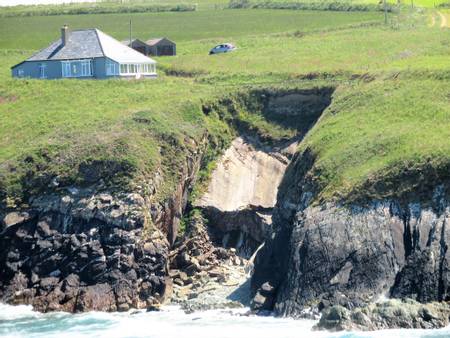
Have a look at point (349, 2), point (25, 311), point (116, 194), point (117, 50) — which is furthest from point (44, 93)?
point (349, 2)

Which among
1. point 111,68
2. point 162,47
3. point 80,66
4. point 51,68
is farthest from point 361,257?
point 162,47

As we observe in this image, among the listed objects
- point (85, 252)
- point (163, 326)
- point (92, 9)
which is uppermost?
point (92, 9)

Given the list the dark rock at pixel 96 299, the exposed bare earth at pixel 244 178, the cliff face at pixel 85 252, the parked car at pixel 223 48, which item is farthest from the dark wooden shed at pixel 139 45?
the dark rock at pixel 96 299

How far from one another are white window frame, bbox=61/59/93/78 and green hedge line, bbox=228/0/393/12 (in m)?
41.1

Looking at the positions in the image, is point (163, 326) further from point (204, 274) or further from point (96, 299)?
point (204, 274)

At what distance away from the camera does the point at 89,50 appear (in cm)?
9688

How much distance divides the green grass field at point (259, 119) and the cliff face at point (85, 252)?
76.3 inches

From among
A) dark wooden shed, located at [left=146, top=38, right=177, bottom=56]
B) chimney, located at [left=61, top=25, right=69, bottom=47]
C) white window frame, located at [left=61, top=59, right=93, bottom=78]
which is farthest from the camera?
dark wooden shed, located at [left=146, top=38, right=177, bottom=56]

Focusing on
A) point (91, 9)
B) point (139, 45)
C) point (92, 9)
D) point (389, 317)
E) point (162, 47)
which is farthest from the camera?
point (91, 9)

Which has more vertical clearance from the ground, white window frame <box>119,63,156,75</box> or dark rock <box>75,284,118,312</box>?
white window frame <box>119,63,156,75</box>

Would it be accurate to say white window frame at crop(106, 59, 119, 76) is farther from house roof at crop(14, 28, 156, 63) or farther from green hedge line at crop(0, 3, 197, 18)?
green hedge line at crop(0, 3, 197, 18)

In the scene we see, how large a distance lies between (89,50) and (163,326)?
38215mm

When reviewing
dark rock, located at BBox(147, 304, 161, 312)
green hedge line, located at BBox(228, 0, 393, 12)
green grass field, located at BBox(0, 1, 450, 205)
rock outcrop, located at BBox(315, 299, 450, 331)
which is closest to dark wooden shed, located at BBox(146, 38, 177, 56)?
green grass field, located at BBox(0, 1, 450, 205)

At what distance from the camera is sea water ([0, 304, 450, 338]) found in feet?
193
